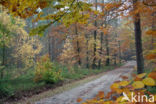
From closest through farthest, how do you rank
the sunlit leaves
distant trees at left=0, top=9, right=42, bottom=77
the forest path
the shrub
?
the sunlit leaves, the forest path, distant trees at left=0, top=9, right=42, bottom=77, the shrub

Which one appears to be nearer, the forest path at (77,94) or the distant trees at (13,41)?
the forest path at (77,94)

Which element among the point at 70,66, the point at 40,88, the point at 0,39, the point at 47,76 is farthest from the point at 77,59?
the point at 0,39

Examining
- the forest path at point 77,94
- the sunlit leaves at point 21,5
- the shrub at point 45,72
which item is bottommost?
the forest path at point 77,94

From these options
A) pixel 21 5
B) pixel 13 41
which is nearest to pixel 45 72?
pixel 13 41

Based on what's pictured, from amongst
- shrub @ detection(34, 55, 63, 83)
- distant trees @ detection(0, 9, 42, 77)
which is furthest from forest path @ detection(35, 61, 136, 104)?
distant trees @ detection(0, 9, 42, 77)

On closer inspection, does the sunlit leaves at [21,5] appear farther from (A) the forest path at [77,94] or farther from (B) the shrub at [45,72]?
(B) the shrub at [45,72]

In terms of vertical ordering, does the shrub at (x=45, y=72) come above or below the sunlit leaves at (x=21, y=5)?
below

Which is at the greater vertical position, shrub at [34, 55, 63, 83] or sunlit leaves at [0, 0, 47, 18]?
sunlit leaves at [0, 0, 47, 18]

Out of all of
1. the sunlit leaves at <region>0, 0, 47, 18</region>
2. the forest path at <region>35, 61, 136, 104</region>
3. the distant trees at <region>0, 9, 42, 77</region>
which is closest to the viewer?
the sunlit leaves at <region>0, 0, 47, 18</region>

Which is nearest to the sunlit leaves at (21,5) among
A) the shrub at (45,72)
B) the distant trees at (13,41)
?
the distant trees at (13,41)

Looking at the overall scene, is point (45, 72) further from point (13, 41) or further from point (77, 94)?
point (13, 41)

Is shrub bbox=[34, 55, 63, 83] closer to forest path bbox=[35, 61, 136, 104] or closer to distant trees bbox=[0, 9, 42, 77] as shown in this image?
distant trees bbox=[0, 9, 42, 77]

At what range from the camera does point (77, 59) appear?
56.4 feet

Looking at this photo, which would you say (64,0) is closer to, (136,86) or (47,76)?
(136,86)
